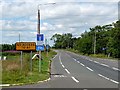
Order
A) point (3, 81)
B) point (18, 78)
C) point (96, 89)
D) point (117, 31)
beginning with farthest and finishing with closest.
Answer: point (117, 31) → point (18, 78) → point (3, 81) → point (96, 89)

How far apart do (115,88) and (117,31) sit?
5632 cm

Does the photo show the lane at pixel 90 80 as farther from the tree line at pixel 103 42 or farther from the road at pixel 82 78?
the tree line at pixel 103 42

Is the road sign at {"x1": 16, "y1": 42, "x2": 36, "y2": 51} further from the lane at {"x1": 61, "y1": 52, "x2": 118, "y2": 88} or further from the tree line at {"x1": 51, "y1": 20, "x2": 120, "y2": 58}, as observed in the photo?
the tree line at {"x1": 51, "y1": 20, "x2": 120, "y2": 58}

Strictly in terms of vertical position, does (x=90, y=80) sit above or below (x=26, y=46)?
below

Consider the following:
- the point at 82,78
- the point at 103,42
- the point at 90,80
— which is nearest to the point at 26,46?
the point at 82,78

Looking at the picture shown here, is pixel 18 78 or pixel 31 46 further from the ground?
pixel 31 46

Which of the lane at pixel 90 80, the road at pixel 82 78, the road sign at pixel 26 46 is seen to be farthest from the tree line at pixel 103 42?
the road sign at pixel 26 46

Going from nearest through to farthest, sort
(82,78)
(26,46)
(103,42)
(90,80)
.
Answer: (90,80)
(82,78)
(26,46)
(103,42)

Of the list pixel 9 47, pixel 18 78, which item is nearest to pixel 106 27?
pixel 9 47

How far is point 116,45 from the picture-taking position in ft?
245

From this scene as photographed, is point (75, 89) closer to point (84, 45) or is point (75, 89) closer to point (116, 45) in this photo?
point (116, 45)

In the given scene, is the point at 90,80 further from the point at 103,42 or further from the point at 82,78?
the point at 103,42

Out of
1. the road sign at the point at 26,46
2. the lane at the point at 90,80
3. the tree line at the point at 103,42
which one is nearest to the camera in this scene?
the lane at the point at 90,80

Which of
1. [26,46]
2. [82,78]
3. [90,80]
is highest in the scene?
[26,46]
